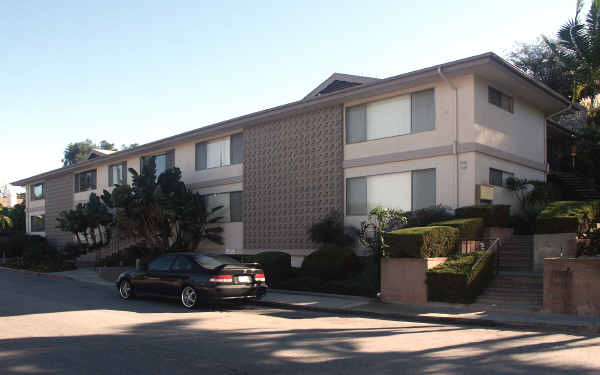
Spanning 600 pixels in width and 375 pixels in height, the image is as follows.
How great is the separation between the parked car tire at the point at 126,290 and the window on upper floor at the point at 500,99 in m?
12.3

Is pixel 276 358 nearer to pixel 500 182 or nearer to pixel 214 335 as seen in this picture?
pixel 214 335

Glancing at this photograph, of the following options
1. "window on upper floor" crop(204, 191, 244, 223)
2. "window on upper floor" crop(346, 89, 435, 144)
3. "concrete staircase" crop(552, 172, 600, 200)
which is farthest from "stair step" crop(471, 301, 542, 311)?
"window on upper floor" crop(204, 191, 244, 223)

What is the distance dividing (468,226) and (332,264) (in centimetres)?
406

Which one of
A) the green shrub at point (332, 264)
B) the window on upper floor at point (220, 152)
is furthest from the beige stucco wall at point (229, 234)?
the green shrub at point (332, 264)

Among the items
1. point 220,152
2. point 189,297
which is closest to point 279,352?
point 189,297

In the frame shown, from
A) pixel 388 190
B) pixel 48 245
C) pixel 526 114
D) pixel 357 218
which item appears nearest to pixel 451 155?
pixel 388 190

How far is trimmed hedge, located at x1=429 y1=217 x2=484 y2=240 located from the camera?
13.8 meters

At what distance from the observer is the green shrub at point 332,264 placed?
15.6m

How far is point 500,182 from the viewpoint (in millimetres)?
17469

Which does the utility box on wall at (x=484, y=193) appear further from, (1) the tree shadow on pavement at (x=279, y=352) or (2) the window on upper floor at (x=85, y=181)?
(2) the window on upper floor at (x=85, y=181)

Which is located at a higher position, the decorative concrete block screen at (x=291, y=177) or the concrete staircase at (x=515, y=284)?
the decorative concrete block screen at (x=291, y=177)

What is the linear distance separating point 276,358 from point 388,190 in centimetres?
1114

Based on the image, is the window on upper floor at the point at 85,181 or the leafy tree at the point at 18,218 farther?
the leafy tree at the point at 18,218

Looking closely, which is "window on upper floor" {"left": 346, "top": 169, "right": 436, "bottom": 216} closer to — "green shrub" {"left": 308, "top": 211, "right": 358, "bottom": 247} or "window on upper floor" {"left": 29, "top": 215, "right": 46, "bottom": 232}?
"green shrub" {"left": 308, "top": 211, "right": 358, "bottom": 247}
